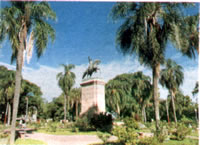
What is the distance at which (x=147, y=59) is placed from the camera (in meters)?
8.62

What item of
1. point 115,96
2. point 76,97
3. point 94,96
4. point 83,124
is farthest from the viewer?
point 76,97

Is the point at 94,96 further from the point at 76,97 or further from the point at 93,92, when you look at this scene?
the point at 76,97

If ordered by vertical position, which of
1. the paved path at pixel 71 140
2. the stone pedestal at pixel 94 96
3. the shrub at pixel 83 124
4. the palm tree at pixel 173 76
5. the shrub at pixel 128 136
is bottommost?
the paved path at pixel 71 140

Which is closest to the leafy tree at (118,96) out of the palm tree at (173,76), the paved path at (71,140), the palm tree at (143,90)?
the palm tree at (143,90)

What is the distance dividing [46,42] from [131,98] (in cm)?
2769

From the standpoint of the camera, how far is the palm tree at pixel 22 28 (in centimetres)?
706

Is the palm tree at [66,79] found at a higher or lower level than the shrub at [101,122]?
higher

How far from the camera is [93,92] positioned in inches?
581

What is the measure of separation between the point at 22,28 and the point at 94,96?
28.6 feet

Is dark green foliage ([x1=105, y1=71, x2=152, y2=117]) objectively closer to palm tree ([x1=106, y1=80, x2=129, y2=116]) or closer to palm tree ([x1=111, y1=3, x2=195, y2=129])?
palm tree ([x1=106, y1=80, x2=129, y2=116])

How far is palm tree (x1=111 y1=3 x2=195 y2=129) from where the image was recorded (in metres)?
7.60

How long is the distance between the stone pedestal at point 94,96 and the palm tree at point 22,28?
6946 mm

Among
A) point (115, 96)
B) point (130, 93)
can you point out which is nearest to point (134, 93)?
point (115, 96)

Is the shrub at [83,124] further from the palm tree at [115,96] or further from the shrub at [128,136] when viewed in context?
the palm tree at [115,96]
